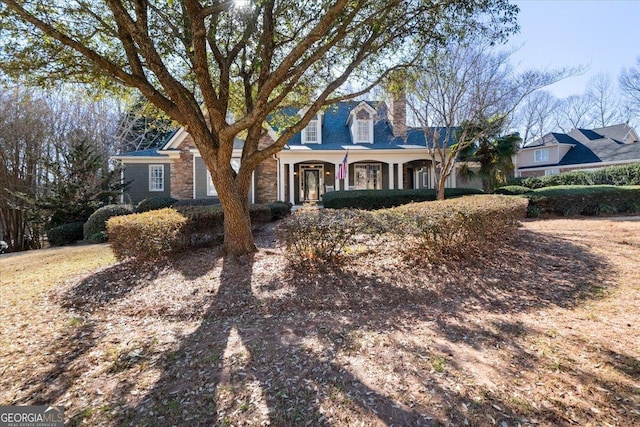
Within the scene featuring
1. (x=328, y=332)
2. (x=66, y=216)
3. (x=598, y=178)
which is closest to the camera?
(x=328, y=332)

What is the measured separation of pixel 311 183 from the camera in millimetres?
18531

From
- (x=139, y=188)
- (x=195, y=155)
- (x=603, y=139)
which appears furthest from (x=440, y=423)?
(x=603, y=139)

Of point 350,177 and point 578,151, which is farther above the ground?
point 578,151

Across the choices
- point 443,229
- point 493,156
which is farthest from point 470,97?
point 443,229

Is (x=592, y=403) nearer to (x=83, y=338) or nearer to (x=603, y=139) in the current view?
(x=83, y=338)

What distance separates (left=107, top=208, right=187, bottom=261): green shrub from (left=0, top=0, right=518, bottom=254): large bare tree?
3.64ft

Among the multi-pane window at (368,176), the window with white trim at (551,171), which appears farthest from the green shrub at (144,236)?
the window with white trim at (551,171)

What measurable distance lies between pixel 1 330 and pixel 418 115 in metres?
13.8

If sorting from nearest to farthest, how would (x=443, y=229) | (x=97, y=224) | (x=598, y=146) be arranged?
(x=443, y=229), (x=97, y=224), (x=598, y=146)

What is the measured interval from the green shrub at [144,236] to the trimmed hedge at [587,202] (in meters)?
11.2

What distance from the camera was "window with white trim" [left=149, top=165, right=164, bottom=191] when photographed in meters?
17.6

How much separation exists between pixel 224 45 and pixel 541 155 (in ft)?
86.1

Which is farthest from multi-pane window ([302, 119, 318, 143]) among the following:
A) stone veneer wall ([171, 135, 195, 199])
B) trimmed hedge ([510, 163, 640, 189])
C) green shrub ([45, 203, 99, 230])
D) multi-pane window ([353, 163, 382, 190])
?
green shrub ([45, 203, 99, 230])

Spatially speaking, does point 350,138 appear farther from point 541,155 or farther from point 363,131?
point 541,155
